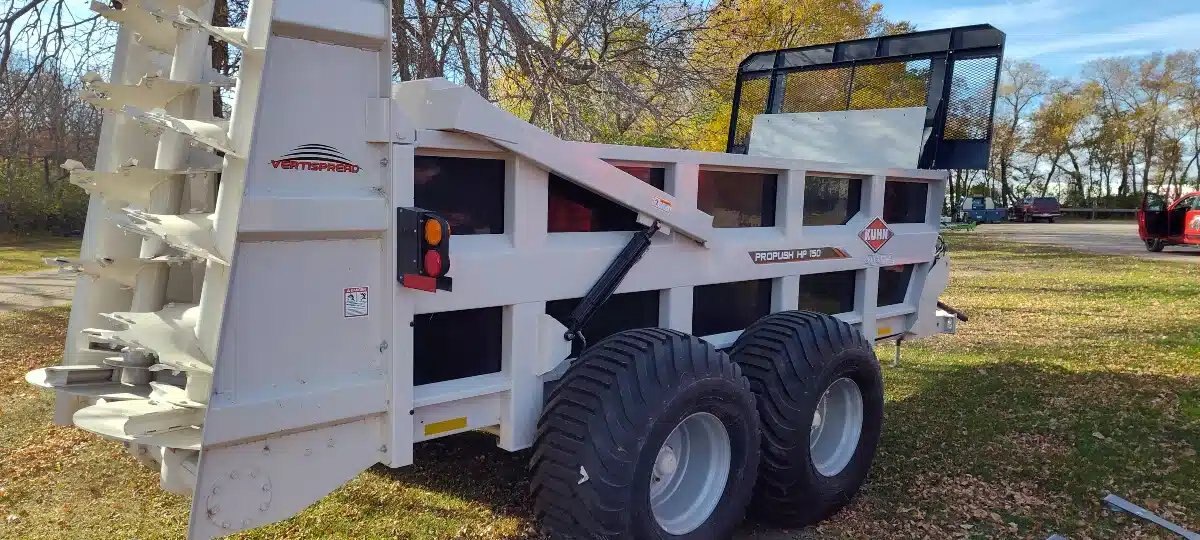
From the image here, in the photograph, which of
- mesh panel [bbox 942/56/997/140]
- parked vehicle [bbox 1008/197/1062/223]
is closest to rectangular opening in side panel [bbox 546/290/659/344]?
mesh panel [bbox 942/56/997/140]

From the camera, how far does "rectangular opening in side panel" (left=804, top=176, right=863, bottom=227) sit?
4.46 m

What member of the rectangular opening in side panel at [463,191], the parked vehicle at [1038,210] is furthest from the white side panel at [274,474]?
the parked vehicle at [1038,210]

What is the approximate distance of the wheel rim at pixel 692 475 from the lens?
332 centimetres

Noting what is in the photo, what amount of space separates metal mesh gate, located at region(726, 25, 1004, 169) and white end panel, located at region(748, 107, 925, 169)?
10 centimetres

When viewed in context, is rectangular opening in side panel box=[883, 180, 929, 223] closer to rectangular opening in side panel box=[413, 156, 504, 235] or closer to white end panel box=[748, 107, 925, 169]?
white end panel box=[748, 107, 925, 169]

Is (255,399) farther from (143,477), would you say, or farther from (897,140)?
(897,140)

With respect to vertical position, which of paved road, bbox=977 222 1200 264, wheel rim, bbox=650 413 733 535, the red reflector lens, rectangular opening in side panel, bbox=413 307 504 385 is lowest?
wheel rim, bbox=650 413 733 535

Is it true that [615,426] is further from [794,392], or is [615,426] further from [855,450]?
[855,450]

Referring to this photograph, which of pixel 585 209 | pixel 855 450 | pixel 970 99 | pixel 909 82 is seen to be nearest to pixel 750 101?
→ pixel 909 82

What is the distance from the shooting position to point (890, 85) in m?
6.04

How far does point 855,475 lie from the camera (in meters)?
4.20

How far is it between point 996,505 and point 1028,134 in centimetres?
5756

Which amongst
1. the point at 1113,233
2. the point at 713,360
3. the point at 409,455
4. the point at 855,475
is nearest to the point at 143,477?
the point at 409,455

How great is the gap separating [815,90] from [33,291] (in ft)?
39.9
